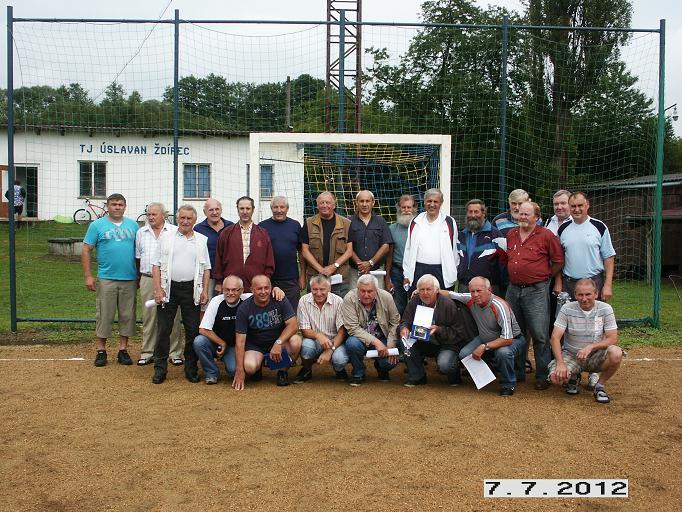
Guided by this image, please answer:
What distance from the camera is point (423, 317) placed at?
6109 mm

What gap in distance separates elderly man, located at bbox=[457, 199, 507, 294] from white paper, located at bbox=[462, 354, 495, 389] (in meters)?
0.89

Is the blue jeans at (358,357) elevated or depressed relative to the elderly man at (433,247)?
depressed

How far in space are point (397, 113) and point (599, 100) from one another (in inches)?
147

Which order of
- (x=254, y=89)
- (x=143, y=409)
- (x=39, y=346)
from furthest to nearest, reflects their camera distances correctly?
(x=254, y=89) < (x=39, y=346) < (x=143, y=409)

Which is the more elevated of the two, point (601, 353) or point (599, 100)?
point (599, 100)

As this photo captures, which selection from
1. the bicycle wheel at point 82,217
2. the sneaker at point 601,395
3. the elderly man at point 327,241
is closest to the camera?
the sneaker at point 601,395

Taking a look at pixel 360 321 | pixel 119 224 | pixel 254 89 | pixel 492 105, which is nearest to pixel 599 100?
pixel 492 105

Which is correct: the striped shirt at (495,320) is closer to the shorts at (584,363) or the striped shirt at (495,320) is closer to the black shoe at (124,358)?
the shorts at (584,363)

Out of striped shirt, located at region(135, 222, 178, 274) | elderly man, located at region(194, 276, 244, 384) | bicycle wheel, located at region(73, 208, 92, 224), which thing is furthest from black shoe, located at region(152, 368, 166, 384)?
bicycle wheel, located at region(73, 208, 92, 224)

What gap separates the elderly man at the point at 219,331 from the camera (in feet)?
20.5

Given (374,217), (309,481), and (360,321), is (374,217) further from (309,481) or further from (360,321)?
(309,481)

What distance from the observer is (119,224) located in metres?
7.09

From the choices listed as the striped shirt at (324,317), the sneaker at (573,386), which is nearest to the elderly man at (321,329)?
the striped shirt at (324,317)

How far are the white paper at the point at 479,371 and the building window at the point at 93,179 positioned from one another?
14796mm
